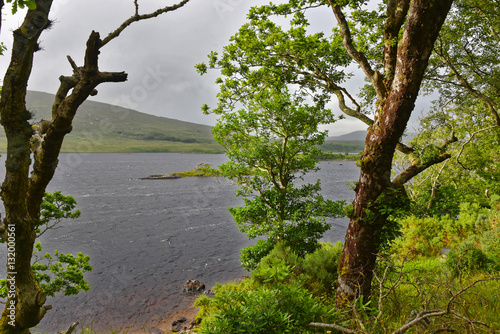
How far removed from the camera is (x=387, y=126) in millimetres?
5809

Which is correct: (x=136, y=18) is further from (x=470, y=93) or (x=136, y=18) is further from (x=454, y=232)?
(x=454, y=232)

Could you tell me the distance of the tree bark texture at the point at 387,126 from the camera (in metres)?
5.34

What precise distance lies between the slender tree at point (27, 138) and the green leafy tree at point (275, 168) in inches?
381

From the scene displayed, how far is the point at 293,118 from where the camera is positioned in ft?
46.9

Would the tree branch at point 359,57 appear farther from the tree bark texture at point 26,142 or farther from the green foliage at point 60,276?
the green foliage at point 60,276

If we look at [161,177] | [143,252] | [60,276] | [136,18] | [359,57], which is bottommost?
[143,252]

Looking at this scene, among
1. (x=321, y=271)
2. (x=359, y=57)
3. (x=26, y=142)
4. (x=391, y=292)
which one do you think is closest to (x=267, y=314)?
(x=391, y=292)

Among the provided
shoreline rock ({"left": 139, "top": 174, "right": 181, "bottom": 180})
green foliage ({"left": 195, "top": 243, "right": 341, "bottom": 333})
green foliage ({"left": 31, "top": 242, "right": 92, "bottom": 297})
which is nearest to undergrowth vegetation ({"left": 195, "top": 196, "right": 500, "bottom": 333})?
green foliage ({"left": 195, "top": 243, "right": 341, "bottom": 333})

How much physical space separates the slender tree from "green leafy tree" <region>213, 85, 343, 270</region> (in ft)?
31.7

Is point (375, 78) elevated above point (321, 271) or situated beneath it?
elevated above

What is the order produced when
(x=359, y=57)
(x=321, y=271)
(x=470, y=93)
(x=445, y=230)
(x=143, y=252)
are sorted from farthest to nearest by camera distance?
(x=143, y=252) < (x=445, y=230) < (x=470, y=93) < (x=321, y=271) < (x=359, y=57)

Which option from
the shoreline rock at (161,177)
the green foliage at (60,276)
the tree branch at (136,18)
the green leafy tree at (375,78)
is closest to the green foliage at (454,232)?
the green leafy tree at (375,78)

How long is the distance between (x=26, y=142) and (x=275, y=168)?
12.6m

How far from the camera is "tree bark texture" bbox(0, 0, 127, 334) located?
167 inches
